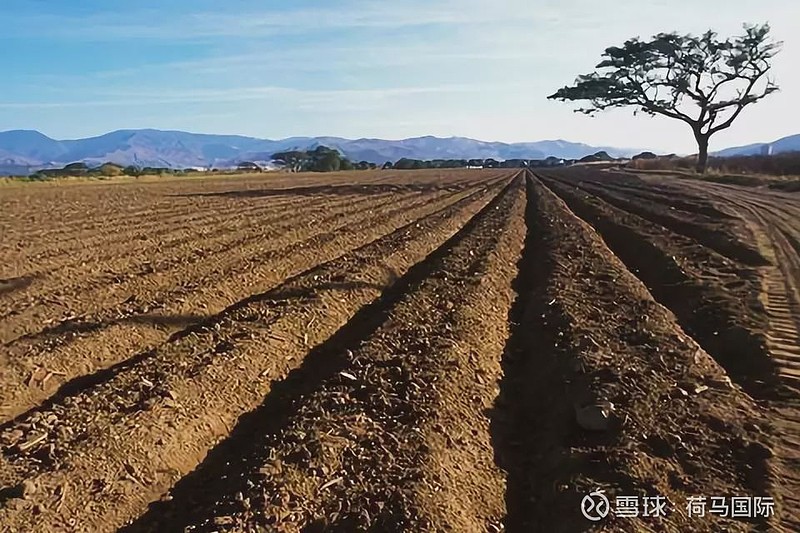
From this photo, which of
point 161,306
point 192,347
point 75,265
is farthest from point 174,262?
point 192,347

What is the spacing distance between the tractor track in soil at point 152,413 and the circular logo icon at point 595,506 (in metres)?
2.88

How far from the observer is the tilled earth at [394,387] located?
15.8 feet

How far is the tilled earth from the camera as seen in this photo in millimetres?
4801

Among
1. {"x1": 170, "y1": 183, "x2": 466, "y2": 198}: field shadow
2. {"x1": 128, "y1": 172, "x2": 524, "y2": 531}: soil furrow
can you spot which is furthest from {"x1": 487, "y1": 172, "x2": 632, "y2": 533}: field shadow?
{"x1": 170, "y1": 183, "x2": 466, "y2": 198}: field shadow

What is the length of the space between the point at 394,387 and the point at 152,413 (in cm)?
201

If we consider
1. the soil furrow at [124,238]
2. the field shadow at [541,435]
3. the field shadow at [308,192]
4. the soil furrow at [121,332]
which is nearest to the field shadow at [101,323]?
the soil furrow at [121,332]

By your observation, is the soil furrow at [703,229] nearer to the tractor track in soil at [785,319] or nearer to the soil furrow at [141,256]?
the tractor track in soil at [785,319]

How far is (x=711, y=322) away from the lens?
8875 millimetres

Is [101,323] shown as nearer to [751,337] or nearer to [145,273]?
[145,273]

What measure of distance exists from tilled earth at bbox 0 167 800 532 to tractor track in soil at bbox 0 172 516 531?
0.07 feet

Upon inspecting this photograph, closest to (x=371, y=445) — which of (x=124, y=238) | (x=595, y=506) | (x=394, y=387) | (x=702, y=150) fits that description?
(x=394, y=387)

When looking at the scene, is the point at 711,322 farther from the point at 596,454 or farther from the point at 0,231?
A: the point at 0,231

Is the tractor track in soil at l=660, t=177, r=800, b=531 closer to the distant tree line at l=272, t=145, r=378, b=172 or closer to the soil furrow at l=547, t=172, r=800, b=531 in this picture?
the soil furrow at l=547, t=172, r=800, b=531

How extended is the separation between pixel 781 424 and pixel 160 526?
451cm
